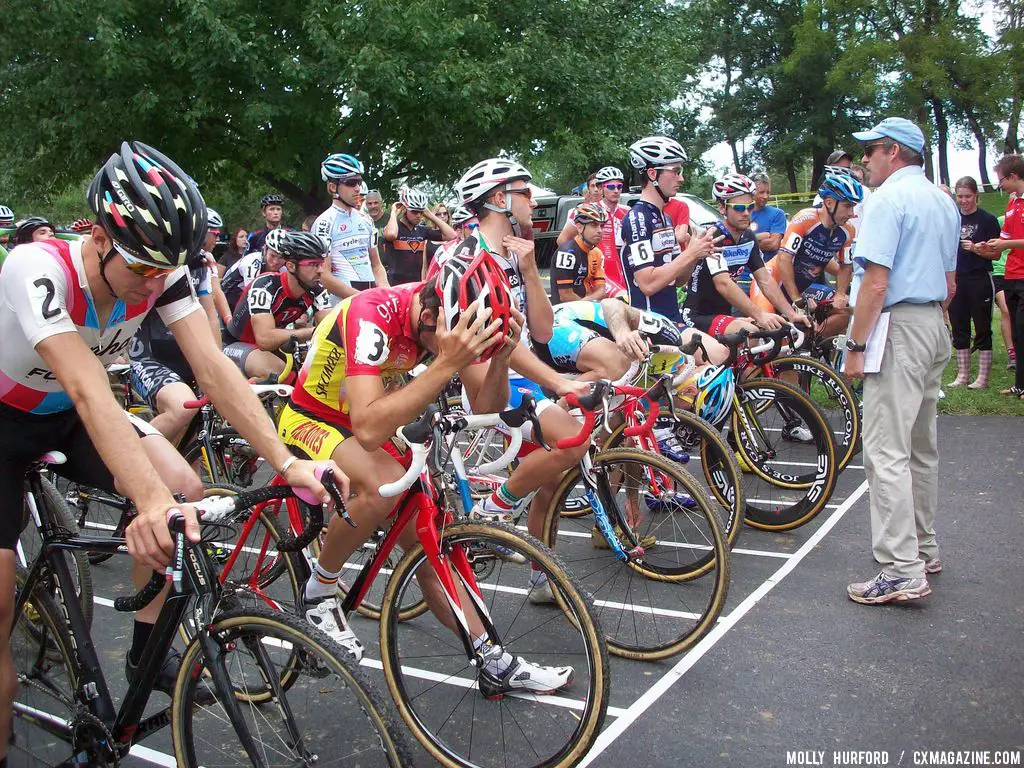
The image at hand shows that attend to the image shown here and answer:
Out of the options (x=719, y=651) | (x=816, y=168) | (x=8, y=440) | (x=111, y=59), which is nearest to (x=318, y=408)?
(x=8, y=440)

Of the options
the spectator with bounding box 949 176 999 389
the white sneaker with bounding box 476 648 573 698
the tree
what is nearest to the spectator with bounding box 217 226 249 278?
the tree

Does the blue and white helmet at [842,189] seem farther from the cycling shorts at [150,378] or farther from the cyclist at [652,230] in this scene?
the cycling shorts at [150,378]

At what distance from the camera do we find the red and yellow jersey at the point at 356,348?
330 cm

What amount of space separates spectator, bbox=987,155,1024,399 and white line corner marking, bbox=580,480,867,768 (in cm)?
470

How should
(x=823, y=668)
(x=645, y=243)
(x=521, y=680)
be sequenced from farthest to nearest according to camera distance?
1. (x=645, y=243)
2. (x=823, y=668)
3. (x=521, y=680)

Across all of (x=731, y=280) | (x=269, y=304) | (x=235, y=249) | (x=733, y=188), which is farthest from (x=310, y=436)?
(x=235, y=249)

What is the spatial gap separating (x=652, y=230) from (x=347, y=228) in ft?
12.0

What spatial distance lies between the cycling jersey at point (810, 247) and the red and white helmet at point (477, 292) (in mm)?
5470

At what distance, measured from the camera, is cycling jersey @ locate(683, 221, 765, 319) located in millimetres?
6703

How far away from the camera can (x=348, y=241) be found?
8.95m

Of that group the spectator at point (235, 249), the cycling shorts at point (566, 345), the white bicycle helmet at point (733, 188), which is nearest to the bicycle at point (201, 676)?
the cycling shorts at point (566, 345)

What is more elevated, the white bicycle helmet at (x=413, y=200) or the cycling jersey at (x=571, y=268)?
the white bicycle helmet at (x=413, y=200)

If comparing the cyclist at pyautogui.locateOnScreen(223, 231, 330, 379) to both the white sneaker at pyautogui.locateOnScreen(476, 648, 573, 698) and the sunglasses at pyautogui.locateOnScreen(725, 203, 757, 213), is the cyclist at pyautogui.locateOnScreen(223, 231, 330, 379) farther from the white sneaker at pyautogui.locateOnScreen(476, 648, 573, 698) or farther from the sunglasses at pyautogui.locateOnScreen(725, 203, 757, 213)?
the white sneaker at pyautogui.locateOnScreen(476, 648, 573, 698)

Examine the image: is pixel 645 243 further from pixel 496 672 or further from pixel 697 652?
pixel 496 672
